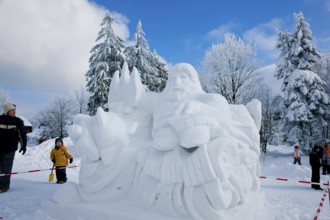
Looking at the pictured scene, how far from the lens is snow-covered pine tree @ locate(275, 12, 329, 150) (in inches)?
732

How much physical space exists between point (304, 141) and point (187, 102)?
17.5 m

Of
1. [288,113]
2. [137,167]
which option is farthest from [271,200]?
[288,113]

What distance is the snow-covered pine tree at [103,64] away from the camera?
18906mm

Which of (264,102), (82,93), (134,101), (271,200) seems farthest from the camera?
(82,93)

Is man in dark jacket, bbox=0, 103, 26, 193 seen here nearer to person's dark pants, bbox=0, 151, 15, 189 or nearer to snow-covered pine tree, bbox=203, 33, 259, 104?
person's dark pants, bbox=0, 151, 15, 189

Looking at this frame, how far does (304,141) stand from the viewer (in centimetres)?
1892

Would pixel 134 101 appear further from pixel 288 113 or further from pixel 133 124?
pixel 288 113

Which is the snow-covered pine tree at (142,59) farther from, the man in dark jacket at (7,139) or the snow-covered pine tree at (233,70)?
the man in dark jacket at (7,139)

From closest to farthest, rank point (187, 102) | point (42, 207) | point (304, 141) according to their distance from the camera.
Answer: point (187, 102) → point (42, 207) → point (304, 141)

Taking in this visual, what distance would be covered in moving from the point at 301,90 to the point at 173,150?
56.9ft

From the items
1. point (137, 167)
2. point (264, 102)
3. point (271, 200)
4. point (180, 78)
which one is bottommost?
point (271, 200)

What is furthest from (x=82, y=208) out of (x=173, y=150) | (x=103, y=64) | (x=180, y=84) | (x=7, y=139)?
(x=103, y=64)

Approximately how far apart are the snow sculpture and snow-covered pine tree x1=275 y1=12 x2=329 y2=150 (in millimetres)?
15198

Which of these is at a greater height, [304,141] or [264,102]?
[264,102]
